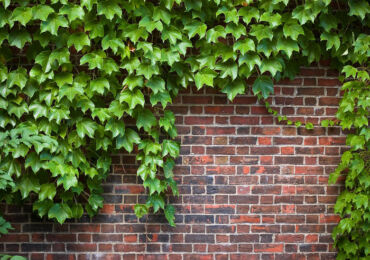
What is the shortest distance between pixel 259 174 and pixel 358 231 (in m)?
0.86

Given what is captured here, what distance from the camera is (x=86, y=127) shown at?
283cm

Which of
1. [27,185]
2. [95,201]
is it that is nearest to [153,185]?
[95,201]

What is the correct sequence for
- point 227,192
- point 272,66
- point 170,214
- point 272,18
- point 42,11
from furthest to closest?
point 227,192, point 170,214, point 272,66, point 272,18, point 42,11

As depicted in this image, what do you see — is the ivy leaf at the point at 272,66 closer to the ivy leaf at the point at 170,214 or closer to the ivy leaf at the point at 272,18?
the ivy leaf at the point at 272,18

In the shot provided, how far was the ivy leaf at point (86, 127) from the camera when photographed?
2807 mm

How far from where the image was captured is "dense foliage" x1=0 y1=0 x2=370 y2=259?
2752mm

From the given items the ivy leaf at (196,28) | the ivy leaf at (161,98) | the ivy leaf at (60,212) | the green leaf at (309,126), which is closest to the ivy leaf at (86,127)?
the ivy leaf at (161,98)

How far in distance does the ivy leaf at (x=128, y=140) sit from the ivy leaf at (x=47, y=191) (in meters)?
0.55

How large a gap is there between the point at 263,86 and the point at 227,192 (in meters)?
0.84

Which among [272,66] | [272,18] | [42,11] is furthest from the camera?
[272,66]

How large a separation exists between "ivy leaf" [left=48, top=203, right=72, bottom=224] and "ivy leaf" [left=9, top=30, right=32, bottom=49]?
114 cm

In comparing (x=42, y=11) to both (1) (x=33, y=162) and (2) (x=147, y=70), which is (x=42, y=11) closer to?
(2) (x=147, y=70)

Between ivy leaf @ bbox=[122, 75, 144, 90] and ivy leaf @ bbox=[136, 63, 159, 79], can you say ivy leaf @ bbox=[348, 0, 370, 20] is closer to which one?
ivy leaf @ bbox=[136, 63, 159, 79]

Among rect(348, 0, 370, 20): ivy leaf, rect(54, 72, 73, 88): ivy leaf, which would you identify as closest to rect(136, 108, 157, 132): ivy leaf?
rect(54, 72, 73, 88): ivy leaf
